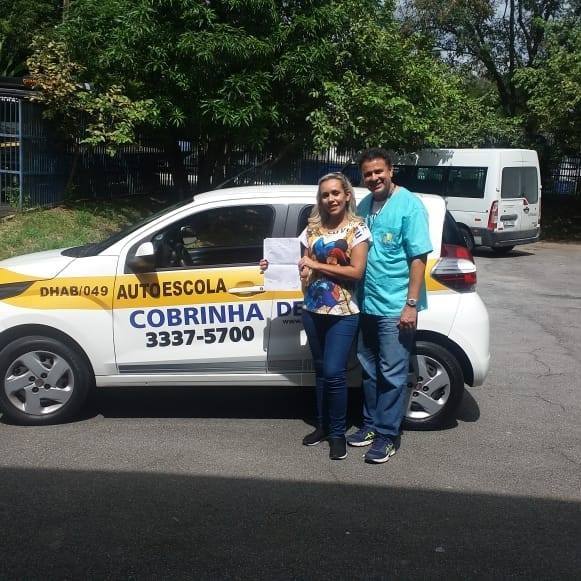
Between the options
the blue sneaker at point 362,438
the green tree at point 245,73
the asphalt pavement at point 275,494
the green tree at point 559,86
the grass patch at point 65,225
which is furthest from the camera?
the green tree at point 559,86

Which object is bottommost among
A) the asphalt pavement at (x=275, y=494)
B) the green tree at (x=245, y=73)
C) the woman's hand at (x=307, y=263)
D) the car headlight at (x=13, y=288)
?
the asphalt pavement at (x=275, y=494)

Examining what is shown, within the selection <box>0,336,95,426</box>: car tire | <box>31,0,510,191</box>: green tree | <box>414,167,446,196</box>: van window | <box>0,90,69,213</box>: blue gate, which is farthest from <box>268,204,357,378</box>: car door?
<box>414,167,446,196</box>: van window

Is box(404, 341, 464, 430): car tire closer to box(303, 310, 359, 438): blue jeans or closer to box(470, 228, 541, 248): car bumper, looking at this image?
box(303, 310, 359, 438): blue jeans

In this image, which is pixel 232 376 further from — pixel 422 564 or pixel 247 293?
pixel 422 564

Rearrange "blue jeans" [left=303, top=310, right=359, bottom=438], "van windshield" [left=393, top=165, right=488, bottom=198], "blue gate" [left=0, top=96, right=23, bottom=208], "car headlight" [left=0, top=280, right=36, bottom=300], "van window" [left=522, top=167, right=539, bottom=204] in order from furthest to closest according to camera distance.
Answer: "van window" [left=522, top=167, right=539, bottom=204] < "van windshield" [left=393, top=165, right=488, bottom=198] < "blue gate" [left=0, top=96, right=23, bottom=208] < "car headlight" [left=0, top=280, right=36, bottom=300] < "blue jeans" [left=303, top=310, right=359, bottom=438]

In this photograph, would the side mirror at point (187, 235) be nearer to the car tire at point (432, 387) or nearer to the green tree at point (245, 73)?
the car tire at point (432, 387)

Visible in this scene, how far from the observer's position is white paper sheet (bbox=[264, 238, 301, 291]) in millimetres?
4848

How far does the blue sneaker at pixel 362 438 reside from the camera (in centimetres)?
499

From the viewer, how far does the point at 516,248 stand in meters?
19.0

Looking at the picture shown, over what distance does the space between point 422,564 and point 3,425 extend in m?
3.22

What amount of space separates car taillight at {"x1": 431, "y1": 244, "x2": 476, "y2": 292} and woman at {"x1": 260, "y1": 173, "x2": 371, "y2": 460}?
898 mm

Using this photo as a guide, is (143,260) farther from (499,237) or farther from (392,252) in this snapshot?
(499,237)

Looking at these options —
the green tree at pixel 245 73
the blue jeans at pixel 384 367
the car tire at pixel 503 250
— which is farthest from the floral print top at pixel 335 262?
the car tire at pixel 503 250

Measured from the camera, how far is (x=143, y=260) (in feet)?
16.8
